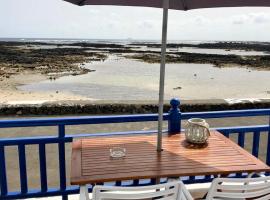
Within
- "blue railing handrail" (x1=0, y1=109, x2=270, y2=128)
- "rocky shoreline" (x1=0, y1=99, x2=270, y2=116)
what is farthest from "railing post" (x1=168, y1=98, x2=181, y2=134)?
"rocky shoreline" (x1=0, y1=99, x2=270, y2=116)

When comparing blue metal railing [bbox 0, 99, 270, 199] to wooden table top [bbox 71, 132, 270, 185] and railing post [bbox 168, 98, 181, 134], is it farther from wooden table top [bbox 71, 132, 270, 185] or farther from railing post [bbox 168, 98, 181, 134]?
wooden table top [bbox 71, 132, 270, 185]

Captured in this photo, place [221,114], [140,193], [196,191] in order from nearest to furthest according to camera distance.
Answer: [140,193]
[221,114]
[196,191]

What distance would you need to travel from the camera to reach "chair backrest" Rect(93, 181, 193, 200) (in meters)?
1.98

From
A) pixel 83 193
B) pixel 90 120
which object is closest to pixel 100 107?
pixel 90 120

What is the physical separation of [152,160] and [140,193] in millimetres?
595

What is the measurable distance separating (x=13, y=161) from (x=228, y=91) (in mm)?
16542

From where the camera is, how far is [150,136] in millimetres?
3172

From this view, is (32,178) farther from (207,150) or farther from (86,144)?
(207,150)

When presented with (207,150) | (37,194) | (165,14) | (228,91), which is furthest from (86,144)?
(228,91)

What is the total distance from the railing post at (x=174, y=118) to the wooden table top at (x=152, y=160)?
0.64 feet

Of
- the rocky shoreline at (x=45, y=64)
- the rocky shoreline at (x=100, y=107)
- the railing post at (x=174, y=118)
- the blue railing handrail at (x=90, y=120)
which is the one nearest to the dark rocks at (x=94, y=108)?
the rocky shoreline at (x=100, y=107)

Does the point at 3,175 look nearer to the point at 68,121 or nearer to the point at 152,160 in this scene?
the point at 68,121

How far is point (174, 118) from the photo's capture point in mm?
3199

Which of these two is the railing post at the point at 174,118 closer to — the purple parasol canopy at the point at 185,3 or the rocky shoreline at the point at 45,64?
the purple parasol canopy at the point at 185,3
